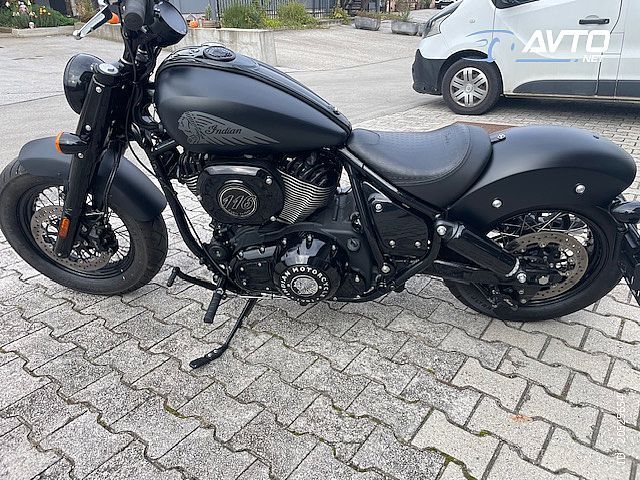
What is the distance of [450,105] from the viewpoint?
7062 millimetres

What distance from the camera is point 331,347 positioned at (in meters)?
2.55

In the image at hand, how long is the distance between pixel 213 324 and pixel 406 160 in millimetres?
1322

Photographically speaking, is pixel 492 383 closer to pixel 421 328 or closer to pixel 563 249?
pixel 421 328

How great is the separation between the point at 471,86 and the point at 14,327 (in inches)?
235

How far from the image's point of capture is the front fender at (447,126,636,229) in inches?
82.9

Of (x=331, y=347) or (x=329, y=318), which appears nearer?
(x=331, y=347)

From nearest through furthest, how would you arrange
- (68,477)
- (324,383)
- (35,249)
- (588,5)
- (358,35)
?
1. (68,477)
2. (324,383)
3. (35,249)
4. (588,5)
5. (358,35)

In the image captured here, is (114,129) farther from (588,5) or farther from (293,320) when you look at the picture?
(588,5)

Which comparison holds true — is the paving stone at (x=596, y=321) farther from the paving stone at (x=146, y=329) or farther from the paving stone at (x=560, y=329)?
the paving stone at (x=146, y=329)

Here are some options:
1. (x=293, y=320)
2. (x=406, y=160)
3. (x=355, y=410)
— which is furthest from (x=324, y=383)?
(x=406, y=160)

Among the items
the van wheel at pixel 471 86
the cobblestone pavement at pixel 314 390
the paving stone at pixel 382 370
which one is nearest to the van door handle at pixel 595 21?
the van wheel at pixel 471 86

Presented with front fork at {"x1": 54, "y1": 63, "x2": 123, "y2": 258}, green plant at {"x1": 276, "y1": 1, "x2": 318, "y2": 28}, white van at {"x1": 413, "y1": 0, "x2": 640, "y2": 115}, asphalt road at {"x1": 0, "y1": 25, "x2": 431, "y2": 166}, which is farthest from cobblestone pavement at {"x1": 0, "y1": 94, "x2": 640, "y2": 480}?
green plant at {"x1": 276, "y1": 1, "x2": 318, "y2": 28}

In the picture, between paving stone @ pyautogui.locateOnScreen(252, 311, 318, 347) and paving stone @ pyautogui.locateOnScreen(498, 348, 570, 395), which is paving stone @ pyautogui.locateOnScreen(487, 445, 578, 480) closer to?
paving stone @ pyautogui.locateOnScreen(498, 348, 570, 395)

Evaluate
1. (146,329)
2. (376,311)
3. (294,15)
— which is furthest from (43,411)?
(294,15)
